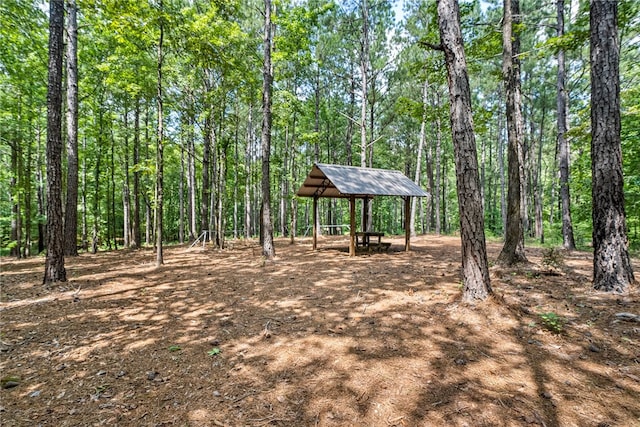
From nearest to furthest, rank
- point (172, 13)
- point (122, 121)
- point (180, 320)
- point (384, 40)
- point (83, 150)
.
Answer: point (180, 320), point (172, 13), point (83, 150), point (122, 121), point (384, 40)

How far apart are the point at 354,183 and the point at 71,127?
10.8 metres

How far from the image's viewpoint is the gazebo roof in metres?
10.1

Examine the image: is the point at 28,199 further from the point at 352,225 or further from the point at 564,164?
the point at 564,164

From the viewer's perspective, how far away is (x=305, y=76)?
1950 centimetres

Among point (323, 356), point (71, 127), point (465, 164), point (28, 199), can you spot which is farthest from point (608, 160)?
point (28, 199)

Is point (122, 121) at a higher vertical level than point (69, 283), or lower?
higher

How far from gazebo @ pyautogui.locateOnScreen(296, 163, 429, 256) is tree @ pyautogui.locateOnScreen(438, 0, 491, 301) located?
5280 millimetres

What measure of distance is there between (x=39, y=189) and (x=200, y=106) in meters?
7.80

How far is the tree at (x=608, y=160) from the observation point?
4555 mm

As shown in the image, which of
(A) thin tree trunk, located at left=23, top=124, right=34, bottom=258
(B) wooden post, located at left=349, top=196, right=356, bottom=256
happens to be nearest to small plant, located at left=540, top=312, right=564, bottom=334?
(B) wooden post, located at left=349, top=196, right=356, bottom=256

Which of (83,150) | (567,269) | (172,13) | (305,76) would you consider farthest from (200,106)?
(567,269)

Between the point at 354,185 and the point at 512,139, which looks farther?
the point at 354,185

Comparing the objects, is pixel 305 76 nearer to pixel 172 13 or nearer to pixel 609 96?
pixel 172 13

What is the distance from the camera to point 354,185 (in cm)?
1033
